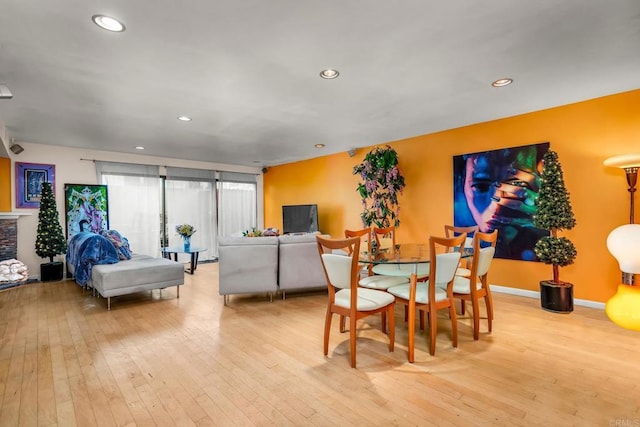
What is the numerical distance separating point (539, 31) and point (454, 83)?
0.91 m

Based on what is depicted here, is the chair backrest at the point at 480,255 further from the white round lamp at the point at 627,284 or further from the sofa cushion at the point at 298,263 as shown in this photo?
the white round lamp at the point at 627,284

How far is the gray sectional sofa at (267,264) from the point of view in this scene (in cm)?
400

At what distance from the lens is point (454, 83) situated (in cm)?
311

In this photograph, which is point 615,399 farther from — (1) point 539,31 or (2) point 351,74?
(2) point 351,74

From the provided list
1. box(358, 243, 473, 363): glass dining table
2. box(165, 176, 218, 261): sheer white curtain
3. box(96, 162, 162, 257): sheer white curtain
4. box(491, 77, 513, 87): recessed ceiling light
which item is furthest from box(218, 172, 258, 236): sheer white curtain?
box(491, 77, 513, 87): recessed ceiling light

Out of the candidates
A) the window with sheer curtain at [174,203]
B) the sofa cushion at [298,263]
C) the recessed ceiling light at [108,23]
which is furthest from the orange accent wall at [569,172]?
the recessed ceiling light at [108,23]

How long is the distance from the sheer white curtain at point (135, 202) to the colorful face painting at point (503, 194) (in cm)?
600

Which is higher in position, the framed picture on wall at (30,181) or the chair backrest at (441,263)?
the framed picture on wall at (30,181)

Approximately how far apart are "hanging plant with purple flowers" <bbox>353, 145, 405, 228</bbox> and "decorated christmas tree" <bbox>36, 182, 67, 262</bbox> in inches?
206

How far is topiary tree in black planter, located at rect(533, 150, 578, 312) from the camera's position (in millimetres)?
3512

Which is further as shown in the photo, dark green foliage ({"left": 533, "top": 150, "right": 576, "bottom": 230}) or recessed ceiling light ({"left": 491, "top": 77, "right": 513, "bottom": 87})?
dark green foliage ({"left": 533, "top": 150, "right": 576, "bottom": 230})

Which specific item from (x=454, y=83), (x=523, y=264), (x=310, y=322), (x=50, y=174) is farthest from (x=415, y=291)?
(x=50, y=174)

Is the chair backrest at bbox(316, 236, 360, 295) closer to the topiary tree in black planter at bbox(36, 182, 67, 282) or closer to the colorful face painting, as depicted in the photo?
the colorful face painting

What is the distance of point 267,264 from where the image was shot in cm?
408
